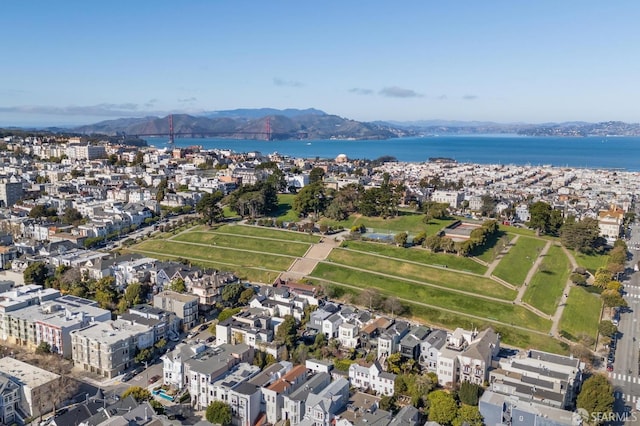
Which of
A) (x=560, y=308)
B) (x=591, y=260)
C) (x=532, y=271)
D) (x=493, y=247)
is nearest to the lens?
(x=560, y=308)

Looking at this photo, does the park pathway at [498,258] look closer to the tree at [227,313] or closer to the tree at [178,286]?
the tree at [227,313]

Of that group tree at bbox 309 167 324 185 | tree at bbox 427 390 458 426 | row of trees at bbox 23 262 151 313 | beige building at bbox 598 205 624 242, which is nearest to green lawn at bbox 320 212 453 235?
beige building at bbox 598 205 624 242

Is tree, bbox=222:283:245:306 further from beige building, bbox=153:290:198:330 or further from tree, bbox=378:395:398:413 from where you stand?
tree, bbox=378:395:398:413

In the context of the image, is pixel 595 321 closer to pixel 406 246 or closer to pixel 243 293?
pixel 406 246

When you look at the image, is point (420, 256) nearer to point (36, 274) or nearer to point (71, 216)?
point (36, 274)

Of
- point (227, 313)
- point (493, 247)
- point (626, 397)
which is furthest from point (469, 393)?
point (493, 247)

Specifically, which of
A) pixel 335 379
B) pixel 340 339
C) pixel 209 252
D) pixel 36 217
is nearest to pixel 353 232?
pixel 209 252

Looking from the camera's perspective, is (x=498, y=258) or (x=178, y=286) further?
(x=498, y=258)
